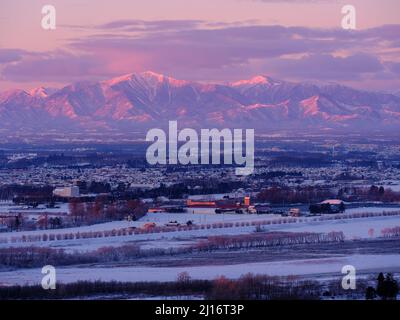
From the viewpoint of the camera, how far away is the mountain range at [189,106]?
4375 centimetres

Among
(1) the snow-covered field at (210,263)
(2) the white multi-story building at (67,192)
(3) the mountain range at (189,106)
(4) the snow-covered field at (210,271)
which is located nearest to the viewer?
(4) the snow-covered field at (210,271)

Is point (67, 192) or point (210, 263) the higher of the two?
point (67, 192)

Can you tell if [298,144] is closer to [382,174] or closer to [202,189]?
[382,174]

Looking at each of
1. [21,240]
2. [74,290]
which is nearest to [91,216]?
[21,240]

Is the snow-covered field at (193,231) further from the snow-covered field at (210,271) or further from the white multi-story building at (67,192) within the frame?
the white multi-story building at (67,192)

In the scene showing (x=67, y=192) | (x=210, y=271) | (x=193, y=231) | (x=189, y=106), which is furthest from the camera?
(x=189, y=106)

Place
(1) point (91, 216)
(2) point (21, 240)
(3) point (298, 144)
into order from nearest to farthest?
(2) point (21, 240) < (1) point (91, 216) < (3) point (298, 144)

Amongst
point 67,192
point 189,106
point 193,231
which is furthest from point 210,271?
point 189,106

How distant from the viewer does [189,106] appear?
44.2 metres

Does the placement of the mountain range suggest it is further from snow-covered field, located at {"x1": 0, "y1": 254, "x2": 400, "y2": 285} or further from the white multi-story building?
snow-covered field, located at {"x1": 0, "y1": 254, "x2": 400, "y2": 285}

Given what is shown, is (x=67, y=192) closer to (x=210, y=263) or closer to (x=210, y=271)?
(x=210, y=263)

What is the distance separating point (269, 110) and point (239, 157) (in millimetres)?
14537

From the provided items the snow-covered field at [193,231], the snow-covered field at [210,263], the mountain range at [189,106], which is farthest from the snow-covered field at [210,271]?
the mountain range at [189,106]

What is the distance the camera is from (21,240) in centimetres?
1199
